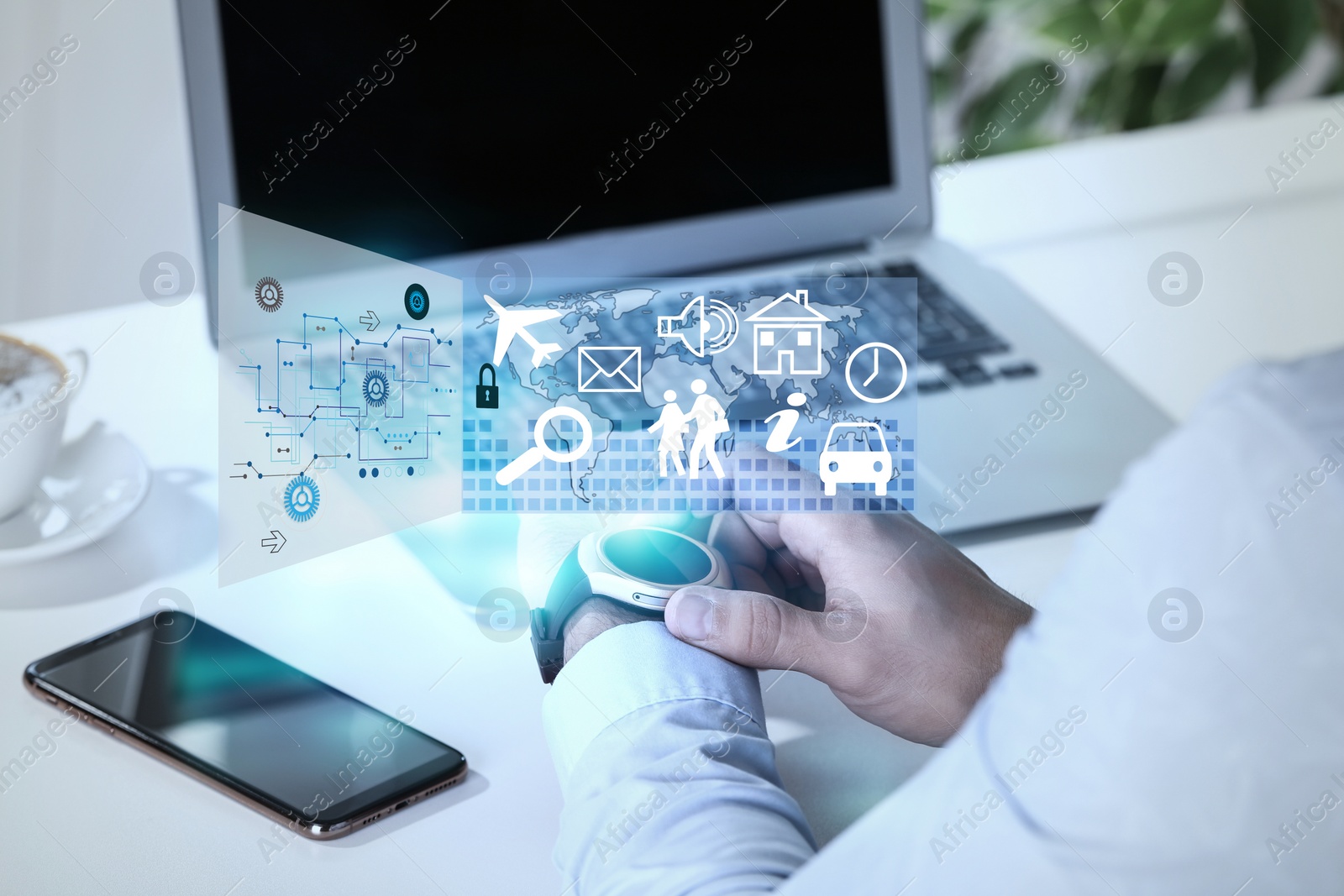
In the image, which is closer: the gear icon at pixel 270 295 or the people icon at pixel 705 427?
the people icon at pixel 705 427

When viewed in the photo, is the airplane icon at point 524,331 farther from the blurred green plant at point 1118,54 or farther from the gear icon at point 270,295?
the blurred green plant at point 1118,54

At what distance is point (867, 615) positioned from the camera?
0.51 metres

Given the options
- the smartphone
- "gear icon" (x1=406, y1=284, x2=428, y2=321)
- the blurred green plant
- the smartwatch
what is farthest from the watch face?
the blurred green plant

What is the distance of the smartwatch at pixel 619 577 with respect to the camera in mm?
483

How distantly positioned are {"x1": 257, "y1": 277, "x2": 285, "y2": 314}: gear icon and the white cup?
0.11m

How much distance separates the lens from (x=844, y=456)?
0.59 meters

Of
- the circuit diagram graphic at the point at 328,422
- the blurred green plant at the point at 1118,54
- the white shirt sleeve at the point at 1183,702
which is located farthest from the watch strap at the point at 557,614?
the blurred green plant at the point at 1118,54

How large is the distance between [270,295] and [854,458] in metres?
0.39

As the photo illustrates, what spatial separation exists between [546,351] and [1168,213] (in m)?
0.73

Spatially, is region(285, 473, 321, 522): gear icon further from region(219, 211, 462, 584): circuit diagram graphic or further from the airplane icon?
the airplane icon

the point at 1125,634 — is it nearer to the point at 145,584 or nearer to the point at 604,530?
the point at 604,530

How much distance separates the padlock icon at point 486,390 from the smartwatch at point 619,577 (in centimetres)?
11

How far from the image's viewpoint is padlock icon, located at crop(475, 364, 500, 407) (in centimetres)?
58

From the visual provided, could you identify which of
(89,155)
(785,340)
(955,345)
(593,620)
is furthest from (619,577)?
(89,155)
